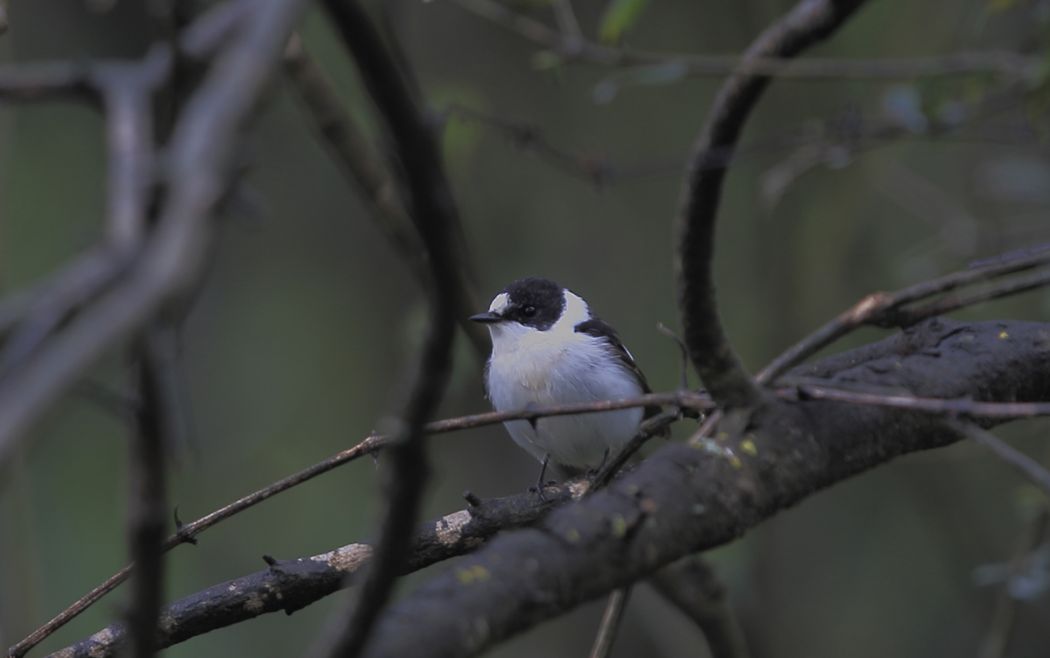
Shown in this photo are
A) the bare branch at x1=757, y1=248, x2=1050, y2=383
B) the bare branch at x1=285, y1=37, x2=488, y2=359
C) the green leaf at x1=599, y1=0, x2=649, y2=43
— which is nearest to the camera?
the bare branch at x1=757, y1=248, x2=1050, y2=383

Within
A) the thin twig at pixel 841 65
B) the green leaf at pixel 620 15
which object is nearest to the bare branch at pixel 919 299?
the green leaf at pixel 620 15

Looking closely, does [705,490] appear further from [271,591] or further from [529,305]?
[529,305]

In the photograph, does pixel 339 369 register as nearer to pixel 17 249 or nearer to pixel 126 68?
pixel 17 249

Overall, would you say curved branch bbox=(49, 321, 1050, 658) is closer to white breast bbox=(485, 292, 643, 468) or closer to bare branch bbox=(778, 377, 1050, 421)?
bare branch bbox=(778, 377, 1050, 421)

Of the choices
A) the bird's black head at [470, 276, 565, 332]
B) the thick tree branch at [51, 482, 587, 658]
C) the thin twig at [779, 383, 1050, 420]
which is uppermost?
the bird's black head at [470, 276, 565, 332]

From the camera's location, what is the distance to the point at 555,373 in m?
4.92

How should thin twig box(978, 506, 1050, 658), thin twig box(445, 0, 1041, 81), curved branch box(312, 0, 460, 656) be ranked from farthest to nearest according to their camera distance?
thin twig box(978, 506, 1050, 658), thin twig box(445, 0, 1041, 81), curved branch box(312, 0, 460, 656)

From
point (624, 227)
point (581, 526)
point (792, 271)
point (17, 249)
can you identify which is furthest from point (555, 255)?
point (581, 526)

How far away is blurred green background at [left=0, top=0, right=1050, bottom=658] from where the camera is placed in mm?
6840

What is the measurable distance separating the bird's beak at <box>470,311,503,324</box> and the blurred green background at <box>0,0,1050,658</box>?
3.54 ft

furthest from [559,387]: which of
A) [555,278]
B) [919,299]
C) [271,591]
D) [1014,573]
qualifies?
[919,299]

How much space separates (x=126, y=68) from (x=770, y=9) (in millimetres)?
6331

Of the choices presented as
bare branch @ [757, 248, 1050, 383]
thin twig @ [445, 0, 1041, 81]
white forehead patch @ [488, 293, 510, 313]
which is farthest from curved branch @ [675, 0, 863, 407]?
white forehead patch @ [488, 293, 510, 313]

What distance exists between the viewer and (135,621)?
124 cm
